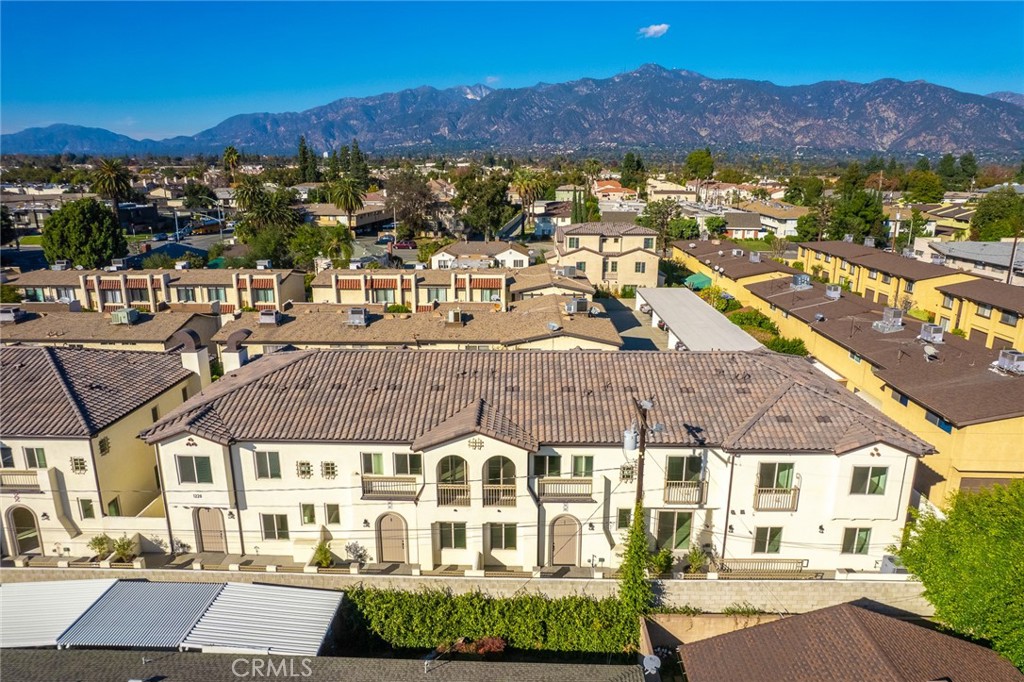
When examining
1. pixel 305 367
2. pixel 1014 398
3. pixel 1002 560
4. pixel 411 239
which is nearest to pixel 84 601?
pixel 305 367

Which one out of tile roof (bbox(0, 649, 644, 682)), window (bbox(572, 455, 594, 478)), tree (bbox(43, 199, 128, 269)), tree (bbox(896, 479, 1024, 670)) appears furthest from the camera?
tree (bbox(43, 199, 128, 269))

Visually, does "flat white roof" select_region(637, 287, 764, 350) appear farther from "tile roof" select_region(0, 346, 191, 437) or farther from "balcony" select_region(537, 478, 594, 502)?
"tile roof" select_region(0, 346, 191, 437)

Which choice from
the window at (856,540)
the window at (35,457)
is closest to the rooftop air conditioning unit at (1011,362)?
the window at (856,540)

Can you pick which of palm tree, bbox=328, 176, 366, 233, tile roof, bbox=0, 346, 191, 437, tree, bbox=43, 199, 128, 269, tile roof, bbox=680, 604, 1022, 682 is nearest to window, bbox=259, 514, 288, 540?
tile roof, bbox=0, 346, 191, 437

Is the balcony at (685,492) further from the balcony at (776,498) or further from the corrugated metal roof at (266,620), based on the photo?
the corrugated metal roof at (266,620)

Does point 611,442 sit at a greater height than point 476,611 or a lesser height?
greater

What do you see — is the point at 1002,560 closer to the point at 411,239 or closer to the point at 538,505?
the point at 538,505

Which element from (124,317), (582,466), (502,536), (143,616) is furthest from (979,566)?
(124,317)
